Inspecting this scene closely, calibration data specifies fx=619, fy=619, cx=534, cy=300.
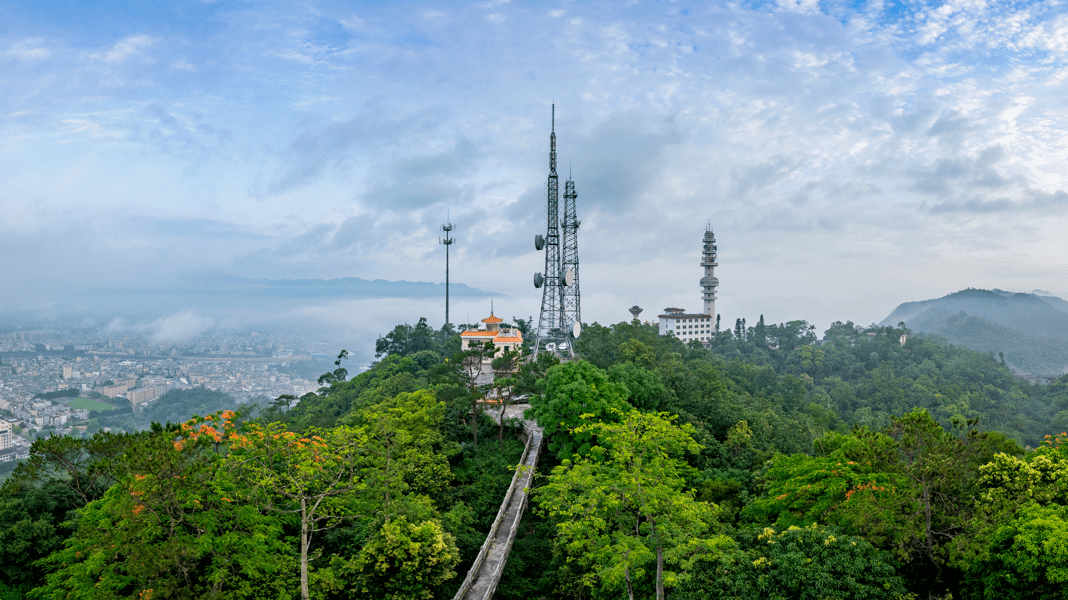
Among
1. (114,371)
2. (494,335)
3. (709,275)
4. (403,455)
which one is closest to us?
(403,455)

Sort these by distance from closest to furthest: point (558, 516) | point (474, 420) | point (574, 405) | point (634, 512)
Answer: point (634, 512) < point (558, 516) < point (574, 405) < point (474, 420)

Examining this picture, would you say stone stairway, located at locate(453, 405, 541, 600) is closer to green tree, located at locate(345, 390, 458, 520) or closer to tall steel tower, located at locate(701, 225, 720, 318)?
green tree, located at locate(345, 390, 458, 520)

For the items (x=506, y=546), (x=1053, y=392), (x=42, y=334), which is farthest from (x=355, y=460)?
(x=42, y=334)

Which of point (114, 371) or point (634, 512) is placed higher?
point (634, 512)

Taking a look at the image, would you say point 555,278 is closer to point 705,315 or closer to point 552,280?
point 552,280

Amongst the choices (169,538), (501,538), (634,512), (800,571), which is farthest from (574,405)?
(169,538)

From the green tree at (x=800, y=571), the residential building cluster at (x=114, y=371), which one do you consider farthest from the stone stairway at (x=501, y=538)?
the residential building cluster at (x=114, y=371)

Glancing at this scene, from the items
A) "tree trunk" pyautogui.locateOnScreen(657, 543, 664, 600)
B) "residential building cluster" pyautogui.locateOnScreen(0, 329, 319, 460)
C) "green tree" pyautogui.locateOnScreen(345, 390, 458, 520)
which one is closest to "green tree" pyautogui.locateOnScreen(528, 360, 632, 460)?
"green tree" pyautogui.locateOnScreen(345, 390, 458, 520)
